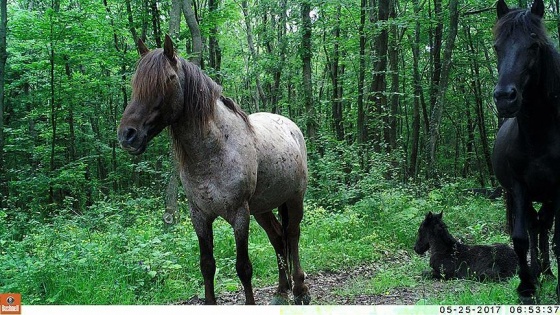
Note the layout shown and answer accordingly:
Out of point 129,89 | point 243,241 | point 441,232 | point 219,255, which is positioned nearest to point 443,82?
point 441,232

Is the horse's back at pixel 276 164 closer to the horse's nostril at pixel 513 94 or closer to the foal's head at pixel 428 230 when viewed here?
the horse's nostril at pixel 513 94

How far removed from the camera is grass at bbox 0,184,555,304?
4.88 m

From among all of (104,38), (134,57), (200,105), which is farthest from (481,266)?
(104,38)

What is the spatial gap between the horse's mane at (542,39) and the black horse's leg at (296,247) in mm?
2597

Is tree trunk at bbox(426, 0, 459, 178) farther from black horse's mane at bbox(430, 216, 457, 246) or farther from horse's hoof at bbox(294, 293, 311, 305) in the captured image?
horse's hoof at bbox(294, 293, 311, 305)

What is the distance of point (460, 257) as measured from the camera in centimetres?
620

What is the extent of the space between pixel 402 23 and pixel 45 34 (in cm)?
905

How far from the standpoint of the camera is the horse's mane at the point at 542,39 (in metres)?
3.61

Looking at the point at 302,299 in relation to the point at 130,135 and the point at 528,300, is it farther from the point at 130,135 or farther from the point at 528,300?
the point at 130,135

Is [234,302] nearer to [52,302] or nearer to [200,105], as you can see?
[52,302]

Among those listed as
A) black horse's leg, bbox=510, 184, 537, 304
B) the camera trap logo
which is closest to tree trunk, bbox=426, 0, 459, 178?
black horse's leg, bbox=510, 184, 537, 304

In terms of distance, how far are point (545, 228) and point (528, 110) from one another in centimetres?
181

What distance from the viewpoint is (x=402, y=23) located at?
1149 cm

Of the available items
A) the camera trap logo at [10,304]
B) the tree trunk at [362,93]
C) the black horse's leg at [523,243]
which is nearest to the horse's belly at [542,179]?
the black horse's leg at [523,243]
